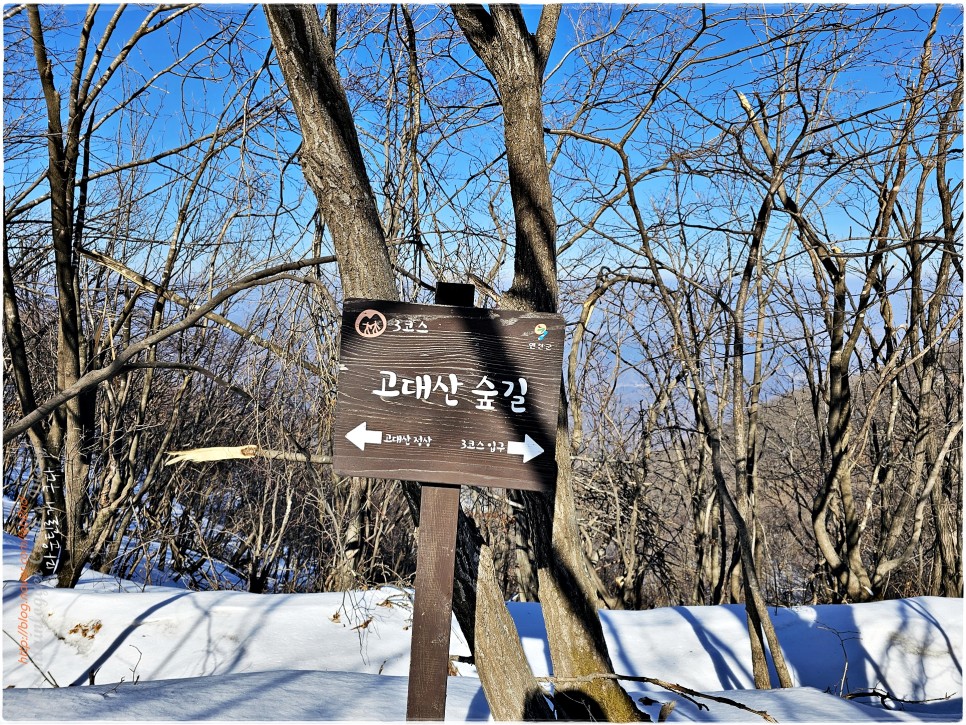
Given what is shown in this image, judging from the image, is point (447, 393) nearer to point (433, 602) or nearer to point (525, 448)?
point (525, 448)

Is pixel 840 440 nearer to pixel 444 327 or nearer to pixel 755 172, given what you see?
pixel 755 172

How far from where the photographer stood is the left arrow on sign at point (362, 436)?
2.02 meters

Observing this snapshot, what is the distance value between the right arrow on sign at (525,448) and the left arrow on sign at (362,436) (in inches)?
14.5

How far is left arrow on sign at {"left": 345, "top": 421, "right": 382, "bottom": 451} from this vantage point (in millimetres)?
2018

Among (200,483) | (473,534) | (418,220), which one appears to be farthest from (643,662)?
(200,483)

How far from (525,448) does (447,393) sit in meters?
0.27

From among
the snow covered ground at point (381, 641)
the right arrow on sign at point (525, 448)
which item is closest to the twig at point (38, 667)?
the snow covered ground at point (381, 641)

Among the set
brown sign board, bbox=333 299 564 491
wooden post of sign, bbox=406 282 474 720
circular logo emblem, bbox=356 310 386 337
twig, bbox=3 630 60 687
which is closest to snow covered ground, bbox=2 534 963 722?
twig, bbox=3 630 60 687

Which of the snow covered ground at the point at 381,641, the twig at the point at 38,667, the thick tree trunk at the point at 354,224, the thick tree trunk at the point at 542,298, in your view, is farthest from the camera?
the snow covered ground at the point at 381,641

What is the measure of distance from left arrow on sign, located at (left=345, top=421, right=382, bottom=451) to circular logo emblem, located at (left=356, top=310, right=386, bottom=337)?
0.88 ft

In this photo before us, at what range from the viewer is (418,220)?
3.66 meters

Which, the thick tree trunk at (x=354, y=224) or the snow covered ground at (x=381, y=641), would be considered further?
Answer: the snow covered ground at (x=381, y=641)

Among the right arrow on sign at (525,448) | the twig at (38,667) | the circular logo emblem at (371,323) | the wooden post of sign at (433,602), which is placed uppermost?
the circular logo emblem at (371,323)

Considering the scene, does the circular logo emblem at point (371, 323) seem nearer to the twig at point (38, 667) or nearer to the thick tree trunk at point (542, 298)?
the thick tree trunk at point (542, 298)
